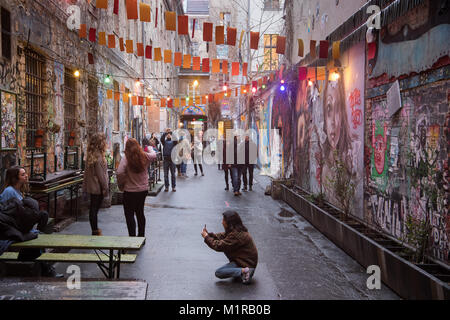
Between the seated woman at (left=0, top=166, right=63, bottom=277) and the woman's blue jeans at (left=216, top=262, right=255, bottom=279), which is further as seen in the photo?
the woman's blue jeans at (left=216, top=262, right=255, bottom=279)

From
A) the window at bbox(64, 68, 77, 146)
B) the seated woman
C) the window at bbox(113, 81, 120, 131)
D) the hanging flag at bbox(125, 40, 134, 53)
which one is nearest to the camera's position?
the seated woman

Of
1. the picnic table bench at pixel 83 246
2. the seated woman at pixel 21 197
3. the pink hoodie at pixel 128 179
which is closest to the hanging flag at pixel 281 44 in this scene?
the pink hoodie at pixel 128 179

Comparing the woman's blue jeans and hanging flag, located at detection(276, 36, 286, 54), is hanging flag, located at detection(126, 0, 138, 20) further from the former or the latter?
the woman's blue jeans

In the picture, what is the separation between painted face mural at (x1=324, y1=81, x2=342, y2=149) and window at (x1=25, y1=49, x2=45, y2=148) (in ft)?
21.4

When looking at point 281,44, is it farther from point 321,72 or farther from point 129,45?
point 129,45

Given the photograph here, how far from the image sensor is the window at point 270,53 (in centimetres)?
2609

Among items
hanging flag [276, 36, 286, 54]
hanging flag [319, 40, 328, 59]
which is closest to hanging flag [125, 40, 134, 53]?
hanging flag [276, 36, 286, 54]

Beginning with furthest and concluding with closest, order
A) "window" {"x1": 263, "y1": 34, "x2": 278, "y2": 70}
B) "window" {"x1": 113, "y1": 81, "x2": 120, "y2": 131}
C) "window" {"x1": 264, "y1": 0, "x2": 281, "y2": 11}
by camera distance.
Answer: "window" {"x1": 264, "y1": 0, "x2": 281, "y2": 11} → "window" {"x1": 263, "y1": 34, "x2": 278, "y2": 70} → "window" {"x1": 113, "y1": 81, "x2": 120, "y2": 131}

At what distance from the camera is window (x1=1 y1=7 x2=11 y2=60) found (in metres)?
7.41

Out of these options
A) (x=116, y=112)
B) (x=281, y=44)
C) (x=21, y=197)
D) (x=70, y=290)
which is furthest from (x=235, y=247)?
(x=116, y=112)

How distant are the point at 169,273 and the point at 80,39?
27.0 feet

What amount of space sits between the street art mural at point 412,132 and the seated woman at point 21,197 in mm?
4454

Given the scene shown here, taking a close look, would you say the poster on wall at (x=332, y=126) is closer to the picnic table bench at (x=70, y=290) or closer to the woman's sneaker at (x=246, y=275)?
the woman's sneaker at (x=246, y=275)

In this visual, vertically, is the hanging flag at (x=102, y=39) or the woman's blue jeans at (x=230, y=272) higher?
the hanging flag at (x=102, y=39)
